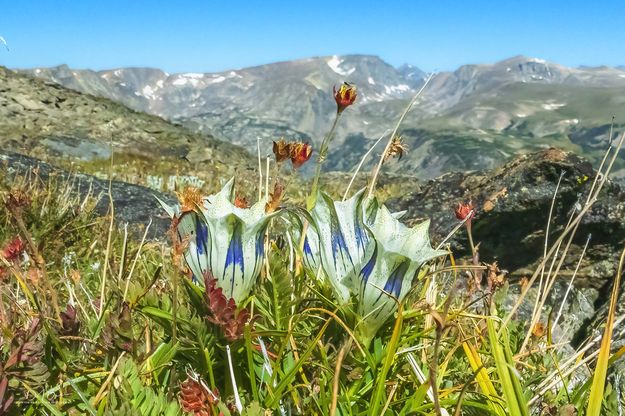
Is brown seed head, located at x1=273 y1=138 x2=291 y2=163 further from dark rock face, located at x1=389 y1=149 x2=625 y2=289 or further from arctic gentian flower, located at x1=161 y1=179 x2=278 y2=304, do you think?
dark rock face, located at x1=389 y1=149 x2=625 y2=289

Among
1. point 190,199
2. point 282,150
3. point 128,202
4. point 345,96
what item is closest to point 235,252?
point 190,199

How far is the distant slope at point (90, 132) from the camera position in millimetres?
23391

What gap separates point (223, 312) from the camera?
187 centimetres

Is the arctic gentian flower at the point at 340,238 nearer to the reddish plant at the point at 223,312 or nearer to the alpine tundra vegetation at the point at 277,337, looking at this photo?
the alpine tundra vegetation at the point at 277,337

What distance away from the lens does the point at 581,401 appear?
2350 millimetres

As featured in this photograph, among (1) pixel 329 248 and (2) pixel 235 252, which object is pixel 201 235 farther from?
(1) pixel 329 248

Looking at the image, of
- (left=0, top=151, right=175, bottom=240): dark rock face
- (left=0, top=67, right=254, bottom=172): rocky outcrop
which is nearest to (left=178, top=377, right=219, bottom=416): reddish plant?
(left=0, top=151, right=175, bottom=240): dark rock face

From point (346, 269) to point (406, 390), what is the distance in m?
0.53

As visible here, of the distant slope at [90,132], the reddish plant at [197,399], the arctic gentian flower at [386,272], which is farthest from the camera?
the distant slope at [90,132]

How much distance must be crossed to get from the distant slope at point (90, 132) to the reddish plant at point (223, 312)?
62.4 feet

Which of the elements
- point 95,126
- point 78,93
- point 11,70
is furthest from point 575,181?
point 11,70

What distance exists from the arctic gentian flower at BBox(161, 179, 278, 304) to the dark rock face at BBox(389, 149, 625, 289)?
217 inches

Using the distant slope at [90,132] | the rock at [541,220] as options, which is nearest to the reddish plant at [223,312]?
the rock at [541,220]

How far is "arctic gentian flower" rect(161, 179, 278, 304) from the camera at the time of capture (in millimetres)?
2072
